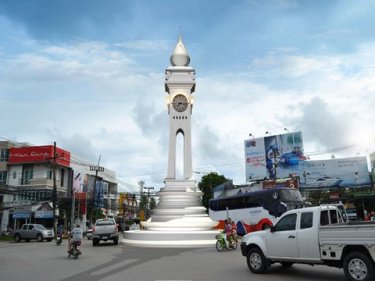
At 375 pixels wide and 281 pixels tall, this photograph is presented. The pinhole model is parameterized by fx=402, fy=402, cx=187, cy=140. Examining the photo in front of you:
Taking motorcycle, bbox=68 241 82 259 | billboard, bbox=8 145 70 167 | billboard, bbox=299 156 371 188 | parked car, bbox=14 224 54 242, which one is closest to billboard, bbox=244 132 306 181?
billboard, bbox=299 156 371 188

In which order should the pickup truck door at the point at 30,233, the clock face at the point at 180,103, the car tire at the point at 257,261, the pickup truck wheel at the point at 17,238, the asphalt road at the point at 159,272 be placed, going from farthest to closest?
the pickup truck wheel at the point at 17,238 < the pickup truck door at the point at 30,233 < the clock face at the point at 180,103 < the car tire at the point at 257,261 < the asphalt road at the point at 159,272

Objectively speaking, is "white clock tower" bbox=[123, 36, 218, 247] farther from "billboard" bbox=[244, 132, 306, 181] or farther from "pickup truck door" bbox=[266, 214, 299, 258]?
"billboard" bbox=[244, 132, 306, 181]

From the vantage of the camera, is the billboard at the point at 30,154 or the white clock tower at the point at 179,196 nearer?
the white clock tower at the point at 179,196

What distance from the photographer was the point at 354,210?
179ft

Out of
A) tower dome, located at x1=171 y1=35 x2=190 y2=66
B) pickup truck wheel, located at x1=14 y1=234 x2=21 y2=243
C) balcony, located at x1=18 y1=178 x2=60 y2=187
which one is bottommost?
pickup truck wheel, located at x1=14 y1=234 x2=21 y2=243

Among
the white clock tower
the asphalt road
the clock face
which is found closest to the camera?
the asphalt road

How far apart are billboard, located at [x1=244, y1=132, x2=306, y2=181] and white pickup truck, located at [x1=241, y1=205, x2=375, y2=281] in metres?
40.0

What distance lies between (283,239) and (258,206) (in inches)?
831

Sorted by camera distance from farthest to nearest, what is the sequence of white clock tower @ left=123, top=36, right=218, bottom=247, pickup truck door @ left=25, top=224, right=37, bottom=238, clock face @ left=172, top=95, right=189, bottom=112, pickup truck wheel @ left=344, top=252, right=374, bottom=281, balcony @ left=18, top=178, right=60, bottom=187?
balcony @ left=18, top=178, right=60, bottom=187 < pickup truck door @ left=25, top=224, right=37, bottom=238 < clock face @ left=172, top=95, right=189, bottom=112 < white clock tower @ left=123, top=36, right=218, bottom=247 < pickup truck wheel @ left=344, top=252, right=374, bottom=281

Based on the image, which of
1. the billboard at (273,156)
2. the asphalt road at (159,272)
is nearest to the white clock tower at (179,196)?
the asphalt road at (159,272)

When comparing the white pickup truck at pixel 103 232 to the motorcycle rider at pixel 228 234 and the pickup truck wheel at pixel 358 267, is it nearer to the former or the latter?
the motorcycle rider at pixel 228 234

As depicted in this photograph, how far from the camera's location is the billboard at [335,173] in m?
50.2

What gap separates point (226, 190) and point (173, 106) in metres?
34.2

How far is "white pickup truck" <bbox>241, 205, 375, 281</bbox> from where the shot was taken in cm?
900
